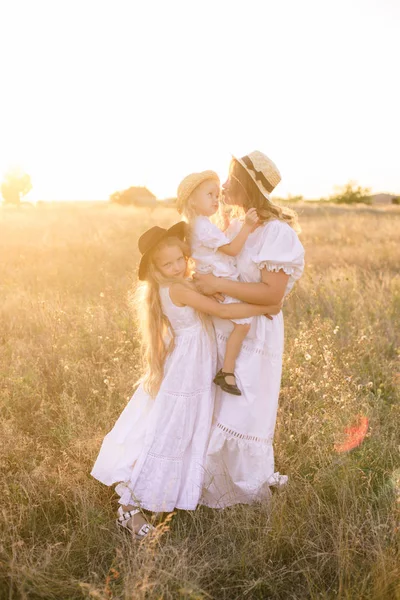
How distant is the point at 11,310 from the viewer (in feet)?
19.8

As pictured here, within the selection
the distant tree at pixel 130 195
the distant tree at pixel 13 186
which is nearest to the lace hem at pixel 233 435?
the distant tree at pixel 130 195

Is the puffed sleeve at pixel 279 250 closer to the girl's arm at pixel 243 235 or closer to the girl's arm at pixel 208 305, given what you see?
the girl's arm at pixel 243 235

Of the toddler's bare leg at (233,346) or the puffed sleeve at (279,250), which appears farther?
the toddler's bare leg at (233,346)

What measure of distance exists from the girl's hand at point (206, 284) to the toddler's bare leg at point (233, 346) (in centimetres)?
25

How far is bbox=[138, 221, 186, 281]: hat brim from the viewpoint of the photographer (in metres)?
2.84

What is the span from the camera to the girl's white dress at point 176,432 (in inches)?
115

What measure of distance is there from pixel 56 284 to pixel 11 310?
166 centimetres

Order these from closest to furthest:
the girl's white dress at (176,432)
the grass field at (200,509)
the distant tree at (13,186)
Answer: the grass field at (200,509) → the girl's white dress at (176,432) → the distant tree at (13,186)

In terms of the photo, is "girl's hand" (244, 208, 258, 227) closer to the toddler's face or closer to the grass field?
the toddler's face

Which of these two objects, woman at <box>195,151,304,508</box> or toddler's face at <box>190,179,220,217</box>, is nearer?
woman at <box>195,151,304,508</box>

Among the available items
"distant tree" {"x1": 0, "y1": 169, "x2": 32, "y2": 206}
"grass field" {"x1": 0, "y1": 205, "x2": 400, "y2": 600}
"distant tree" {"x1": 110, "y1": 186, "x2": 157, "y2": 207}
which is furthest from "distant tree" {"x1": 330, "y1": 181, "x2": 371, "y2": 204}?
"grass field" {"x1": 0, "y1": 205, "x2": 400, "y2": 600}

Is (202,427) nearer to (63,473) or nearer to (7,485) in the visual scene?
(63,473)

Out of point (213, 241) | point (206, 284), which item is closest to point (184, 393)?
point (206, 284)

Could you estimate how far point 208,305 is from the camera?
2.81 meters
